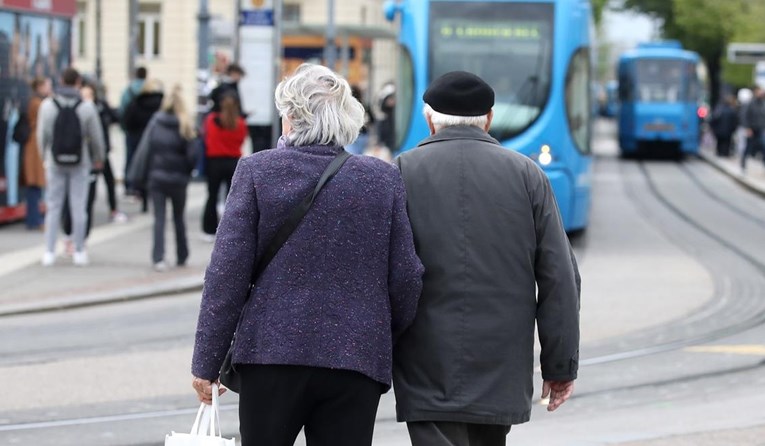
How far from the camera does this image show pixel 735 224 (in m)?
21.2

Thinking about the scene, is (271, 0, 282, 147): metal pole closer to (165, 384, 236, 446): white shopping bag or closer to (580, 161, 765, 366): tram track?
(580, 161, 765, 366): tram track

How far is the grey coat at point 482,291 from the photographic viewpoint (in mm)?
4184

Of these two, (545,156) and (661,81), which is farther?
(661,81)

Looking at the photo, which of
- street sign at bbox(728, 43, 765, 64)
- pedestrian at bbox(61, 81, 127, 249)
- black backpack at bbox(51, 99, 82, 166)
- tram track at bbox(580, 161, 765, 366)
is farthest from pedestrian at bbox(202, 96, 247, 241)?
street sign at bbox(728, 43, 765, 64)

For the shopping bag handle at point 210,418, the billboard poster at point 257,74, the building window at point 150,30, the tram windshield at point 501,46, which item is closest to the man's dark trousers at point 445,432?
the shopping bag handle at point 210,418

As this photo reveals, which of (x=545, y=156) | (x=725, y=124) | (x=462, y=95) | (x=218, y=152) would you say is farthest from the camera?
(x=725, y=124)

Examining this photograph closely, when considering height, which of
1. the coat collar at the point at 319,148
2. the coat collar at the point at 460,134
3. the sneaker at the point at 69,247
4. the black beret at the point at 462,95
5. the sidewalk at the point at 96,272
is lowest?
the sidewalk at the point at 96,272

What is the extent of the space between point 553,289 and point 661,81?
37208 mm

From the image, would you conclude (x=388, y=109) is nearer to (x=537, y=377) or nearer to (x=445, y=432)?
(x=537, y=377)

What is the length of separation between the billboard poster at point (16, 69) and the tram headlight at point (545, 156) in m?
5.62

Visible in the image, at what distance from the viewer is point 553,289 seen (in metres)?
4.22

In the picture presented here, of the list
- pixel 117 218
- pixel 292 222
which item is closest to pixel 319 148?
pixel 292 222

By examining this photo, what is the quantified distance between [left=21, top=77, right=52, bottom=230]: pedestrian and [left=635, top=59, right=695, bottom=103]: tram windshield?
26.2 meters

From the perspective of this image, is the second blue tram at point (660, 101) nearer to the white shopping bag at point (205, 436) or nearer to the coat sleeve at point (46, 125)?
the coat sleeve at point (46, 125)
